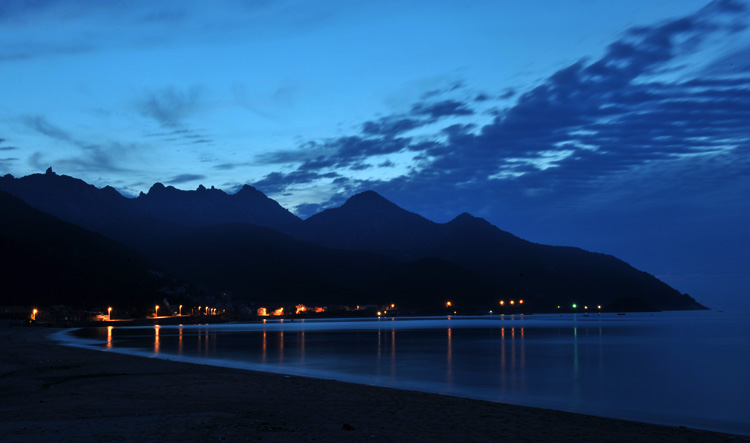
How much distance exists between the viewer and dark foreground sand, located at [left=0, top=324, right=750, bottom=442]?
49.4 ft

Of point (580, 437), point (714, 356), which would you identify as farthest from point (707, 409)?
point (714, 356)

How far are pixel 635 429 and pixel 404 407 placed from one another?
782 centimetres

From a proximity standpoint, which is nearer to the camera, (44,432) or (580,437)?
(44,432)

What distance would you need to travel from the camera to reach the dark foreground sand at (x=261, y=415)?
15.1 meters

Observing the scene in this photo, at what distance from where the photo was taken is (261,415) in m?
18.2

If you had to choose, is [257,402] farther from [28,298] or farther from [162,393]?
[28,298]

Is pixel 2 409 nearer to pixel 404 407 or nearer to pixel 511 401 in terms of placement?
pixel 404 407

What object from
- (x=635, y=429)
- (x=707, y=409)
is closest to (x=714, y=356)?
(x=707, y=409)

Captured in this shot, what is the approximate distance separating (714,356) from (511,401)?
143 ft

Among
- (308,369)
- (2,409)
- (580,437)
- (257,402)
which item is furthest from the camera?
(308,369)

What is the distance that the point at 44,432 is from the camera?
14.2 metres

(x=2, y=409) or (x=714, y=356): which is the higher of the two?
(x=2, y=409)

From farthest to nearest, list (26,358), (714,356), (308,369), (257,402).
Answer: (714,356) → (308,369) → (26,358) → (257,402)

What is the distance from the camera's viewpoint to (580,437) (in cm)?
1648
